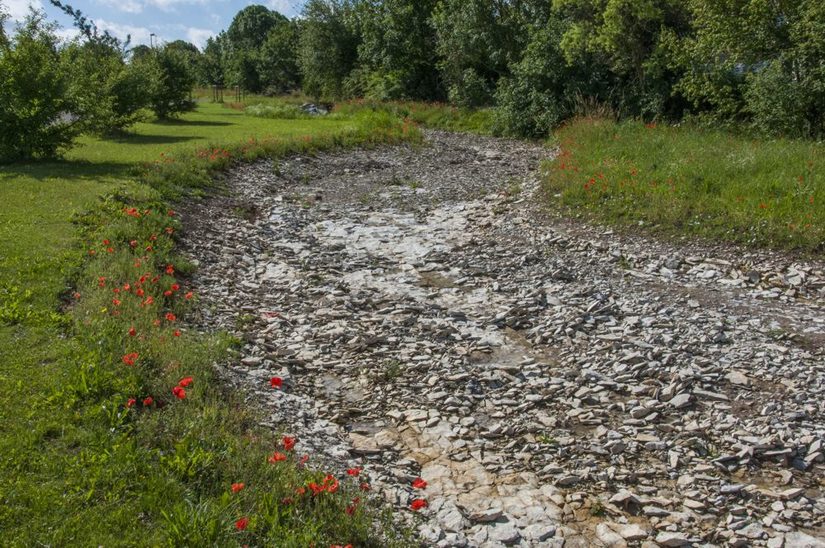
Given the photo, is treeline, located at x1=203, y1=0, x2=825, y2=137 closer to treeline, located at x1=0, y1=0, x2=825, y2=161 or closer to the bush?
treeline, located at x1=0, y1=0, x2=825, y2=161

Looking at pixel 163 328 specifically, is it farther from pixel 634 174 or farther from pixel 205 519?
pixel 634 174

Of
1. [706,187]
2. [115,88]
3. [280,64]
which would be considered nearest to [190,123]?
[115,88]

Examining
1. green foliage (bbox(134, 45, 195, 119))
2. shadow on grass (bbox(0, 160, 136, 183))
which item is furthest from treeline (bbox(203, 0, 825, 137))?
shadow on grass (bbox(0, 160, 136, 183))

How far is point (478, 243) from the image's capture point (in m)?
14.6

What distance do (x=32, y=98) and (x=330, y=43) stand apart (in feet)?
126

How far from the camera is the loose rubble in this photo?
233 inches

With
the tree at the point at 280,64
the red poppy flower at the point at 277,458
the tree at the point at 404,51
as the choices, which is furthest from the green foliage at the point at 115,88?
the tree at the point at 280,64

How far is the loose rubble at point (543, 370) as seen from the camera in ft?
19.4

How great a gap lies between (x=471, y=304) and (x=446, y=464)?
4.69 m

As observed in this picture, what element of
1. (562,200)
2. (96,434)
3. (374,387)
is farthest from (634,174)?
(96,434)

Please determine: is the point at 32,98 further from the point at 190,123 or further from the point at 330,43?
the point at 330,43

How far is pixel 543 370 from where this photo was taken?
863 centimetres

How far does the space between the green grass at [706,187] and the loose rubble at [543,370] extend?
0.74 metres

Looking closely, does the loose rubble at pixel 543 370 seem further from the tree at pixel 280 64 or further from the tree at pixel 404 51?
the tree at pixel 280 64
